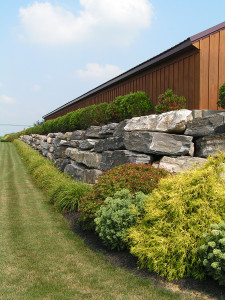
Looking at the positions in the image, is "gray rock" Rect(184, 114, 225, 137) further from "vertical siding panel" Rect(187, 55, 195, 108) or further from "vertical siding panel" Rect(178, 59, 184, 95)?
"vertical siding panel" Rect(178, 59, 184, 95)

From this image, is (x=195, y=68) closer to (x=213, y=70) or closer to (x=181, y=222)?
(x=213, y=70)

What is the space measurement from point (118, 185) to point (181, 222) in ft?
5.71

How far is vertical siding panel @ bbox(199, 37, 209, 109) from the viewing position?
290 inches

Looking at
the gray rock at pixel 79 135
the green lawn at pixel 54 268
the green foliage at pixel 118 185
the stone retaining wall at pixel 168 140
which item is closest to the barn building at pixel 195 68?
the stone retaining wall at pixel 168 140

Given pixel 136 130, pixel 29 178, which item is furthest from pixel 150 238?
pixel 29 178

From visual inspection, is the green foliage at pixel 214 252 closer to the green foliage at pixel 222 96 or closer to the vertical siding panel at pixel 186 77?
the green foliage at pixel 222 96

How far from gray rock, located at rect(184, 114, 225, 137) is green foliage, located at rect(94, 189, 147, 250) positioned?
8.85 feet

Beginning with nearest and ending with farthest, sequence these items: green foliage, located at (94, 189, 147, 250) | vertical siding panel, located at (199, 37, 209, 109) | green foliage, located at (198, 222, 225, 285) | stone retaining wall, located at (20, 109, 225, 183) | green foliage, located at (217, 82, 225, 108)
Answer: green foliage, located at (198, 222, 225, 285) → green foliage, located at (94, 189, 147, 250) → stone retaining wall, located at (20, 109, 225, 183) → green foliage, located at (217, 82, 225, 108) → vertical siding panel, located at (199, 37, 209, 109)

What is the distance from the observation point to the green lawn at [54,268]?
3.72 metres

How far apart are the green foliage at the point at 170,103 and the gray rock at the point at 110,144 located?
54.8 inches

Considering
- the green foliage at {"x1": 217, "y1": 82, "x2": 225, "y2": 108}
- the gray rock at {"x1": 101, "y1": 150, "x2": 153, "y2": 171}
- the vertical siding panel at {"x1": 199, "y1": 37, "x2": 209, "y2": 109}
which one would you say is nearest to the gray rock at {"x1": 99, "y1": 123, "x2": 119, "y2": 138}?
the gray rock at {"x1": 101, "y1": 150, "x2": 153, "y2": 171}

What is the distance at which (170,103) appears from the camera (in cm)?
793

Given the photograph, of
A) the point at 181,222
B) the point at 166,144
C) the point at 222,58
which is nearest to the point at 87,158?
the point at 166,144

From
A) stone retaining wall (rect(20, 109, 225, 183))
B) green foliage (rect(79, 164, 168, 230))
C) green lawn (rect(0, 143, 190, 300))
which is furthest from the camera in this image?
stone retaining wall (rect(20, 109, 225, 183))
